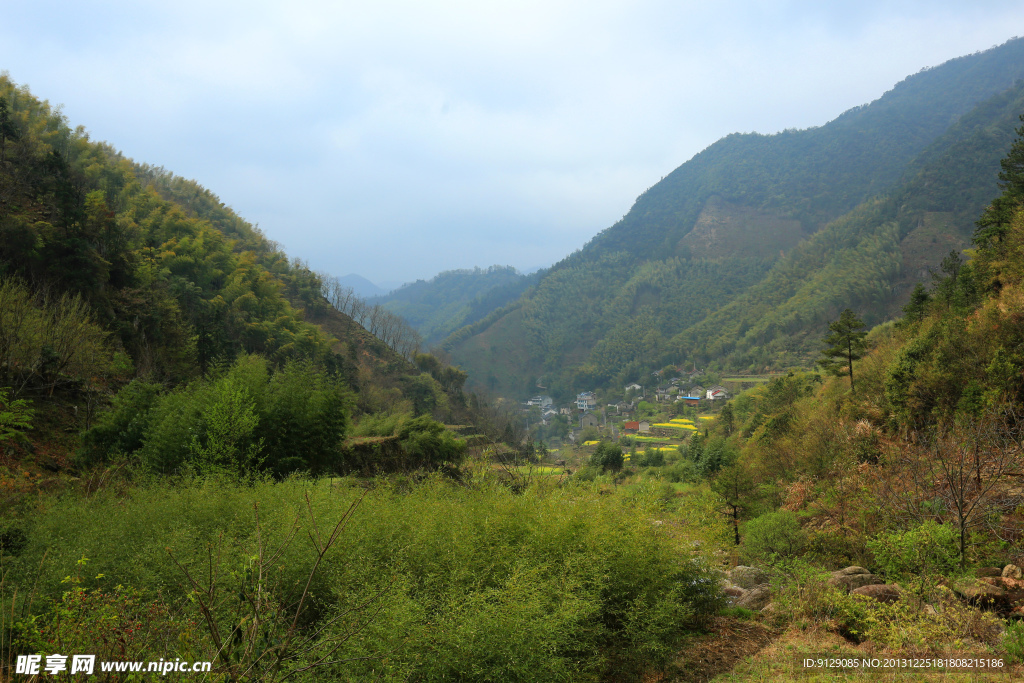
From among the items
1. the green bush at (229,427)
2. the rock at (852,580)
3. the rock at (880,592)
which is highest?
the green bush at (229,427)

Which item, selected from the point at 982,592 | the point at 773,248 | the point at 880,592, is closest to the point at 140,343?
the point at 880,592

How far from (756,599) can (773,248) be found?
159751 millimetres

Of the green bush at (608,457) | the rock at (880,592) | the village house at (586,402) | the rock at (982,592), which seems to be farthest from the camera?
the village house at (586,402)

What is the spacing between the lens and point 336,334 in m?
57.5

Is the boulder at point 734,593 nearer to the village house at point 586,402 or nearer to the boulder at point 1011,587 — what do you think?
the boulder at point 1011,587

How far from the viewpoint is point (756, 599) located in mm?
11594

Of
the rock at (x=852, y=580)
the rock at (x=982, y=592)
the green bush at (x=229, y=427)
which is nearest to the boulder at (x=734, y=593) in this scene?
the rock at (x=852, y=580)

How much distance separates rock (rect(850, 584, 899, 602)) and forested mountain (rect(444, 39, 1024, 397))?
8256cm

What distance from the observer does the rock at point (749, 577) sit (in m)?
13.1

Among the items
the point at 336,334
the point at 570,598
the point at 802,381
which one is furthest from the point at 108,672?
the point at 336,334

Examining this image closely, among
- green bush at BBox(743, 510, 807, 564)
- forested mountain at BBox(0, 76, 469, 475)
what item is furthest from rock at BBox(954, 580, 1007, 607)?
forested mountain at BBox(0, 76, 469, 475)

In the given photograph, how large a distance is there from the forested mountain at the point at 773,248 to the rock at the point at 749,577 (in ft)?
259

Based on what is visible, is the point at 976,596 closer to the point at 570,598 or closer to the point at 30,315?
the point at 570,598

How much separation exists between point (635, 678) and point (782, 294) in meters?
118
